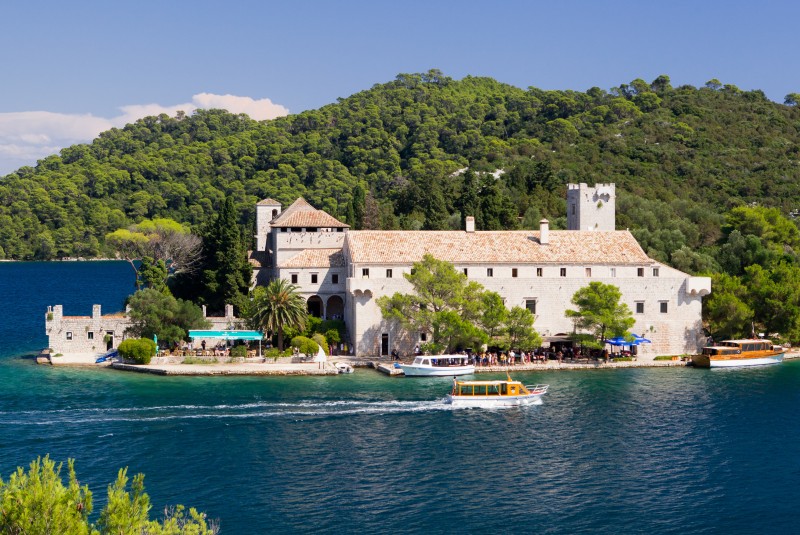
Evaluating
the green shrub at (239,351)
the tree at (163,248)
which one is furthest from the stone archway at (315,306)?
the tree at (163,248)

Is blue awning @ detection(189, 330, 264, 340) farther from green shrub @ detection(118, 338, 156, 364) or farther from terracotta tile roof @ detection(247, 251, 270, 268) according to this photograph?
terracotta tile roof @ detection(247, 251, 270, 268)

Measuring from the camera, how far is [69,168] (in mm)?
197750

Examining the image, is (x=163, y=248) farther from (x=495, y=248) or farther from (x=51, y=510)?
(x=51, y=510)

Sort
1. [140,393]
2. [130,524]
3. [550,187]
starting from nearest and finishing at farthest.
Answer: [130,524] < [140,393] < [550,187]

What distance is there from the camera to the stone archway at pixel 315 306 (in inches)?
2399

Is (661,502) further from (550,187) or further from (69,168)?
(69,168)

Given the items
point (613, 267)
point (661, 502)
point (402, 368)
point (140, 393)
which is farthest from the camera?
point (613, 267)

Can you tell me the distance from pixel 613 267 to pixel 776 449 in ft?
72.5

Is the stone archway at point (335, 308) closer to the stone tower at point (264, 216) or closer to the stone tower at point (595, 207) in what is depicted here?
the stone tower at point (264, 216)

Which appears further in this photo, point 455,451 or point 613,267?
point 613,267

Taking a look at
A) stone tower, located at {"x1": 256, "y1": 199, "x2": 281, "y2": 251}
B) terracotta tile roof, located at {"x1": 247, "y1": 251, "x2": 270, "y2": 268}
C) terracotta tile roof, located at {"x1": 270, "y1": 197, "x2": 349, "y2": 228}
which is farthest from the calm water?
A: stone tower, located at {"x1": 256, "y1": 199, "x2": 281, "y2": 251}

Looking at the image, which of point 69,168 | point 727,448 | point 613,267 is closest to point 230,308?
point 613,267

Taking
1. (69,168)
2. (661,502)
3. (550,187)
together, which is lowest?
(661,502)

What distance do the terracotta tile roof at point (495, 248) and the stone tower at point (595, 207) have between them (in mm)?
9368
